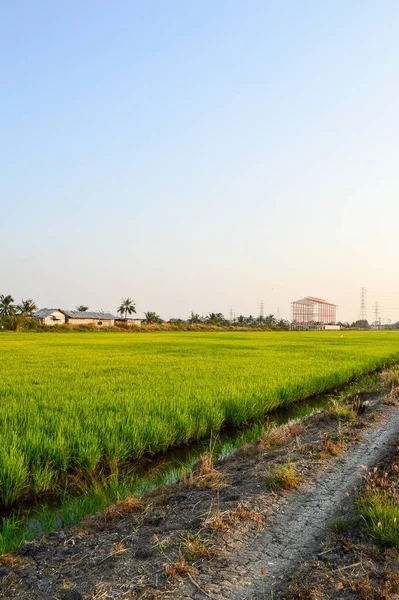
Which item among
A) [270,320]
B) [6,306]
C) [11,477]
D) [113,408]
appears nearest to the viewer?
[11,477]

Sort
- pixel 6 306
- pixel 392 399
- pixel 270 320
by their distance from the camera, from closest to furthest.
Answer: pixel 392 399 → pixel 6 306 → pixel 270 320

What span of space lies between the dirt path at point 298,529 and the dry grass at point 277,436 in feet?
4.13

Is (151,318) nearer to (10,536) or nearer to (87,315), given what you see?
(87,315)

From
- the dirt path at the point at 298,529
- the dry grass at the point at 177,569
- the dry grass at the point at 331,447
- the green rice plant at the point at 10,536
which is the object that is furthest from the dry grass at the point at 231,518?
the dry grass at the point at 331,447

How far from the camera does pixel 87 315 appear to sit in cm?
8000

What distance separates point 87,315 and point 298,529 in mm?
79173

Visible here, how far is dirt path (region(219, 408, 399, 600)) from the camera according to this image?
9.39 ft

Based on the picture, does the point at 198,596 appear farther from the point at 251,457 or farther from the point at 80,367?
the point at 80,367

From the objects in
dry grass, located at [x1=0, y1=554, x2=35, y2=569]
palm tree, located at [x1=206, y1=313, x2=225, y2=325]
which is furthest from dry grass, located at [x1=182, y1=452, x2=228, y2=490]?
palm tree, located at [x1=206, y1=313, x2=225, y2=325]

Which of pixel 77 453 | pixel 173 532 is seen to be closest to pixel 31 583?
pixel 173 532

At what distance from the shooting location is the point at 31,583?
113 inches

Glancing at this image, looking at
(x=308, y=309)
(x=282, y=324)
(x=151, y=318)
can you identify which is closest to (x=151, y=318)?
(x=151, y=318)

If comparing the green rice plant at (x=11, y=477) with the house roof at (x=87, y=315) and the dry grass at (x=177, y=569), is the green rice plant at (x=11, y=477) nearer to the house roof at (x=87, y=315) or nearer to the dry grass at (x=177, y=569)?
the dry grass at (x=177, y=569)

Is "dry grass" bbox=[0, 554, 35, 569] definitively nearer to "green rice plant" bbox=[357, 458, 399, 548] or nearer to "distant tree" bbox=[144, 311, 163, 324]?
"green rice plant" bbox=[357, 458, 399, 548]
